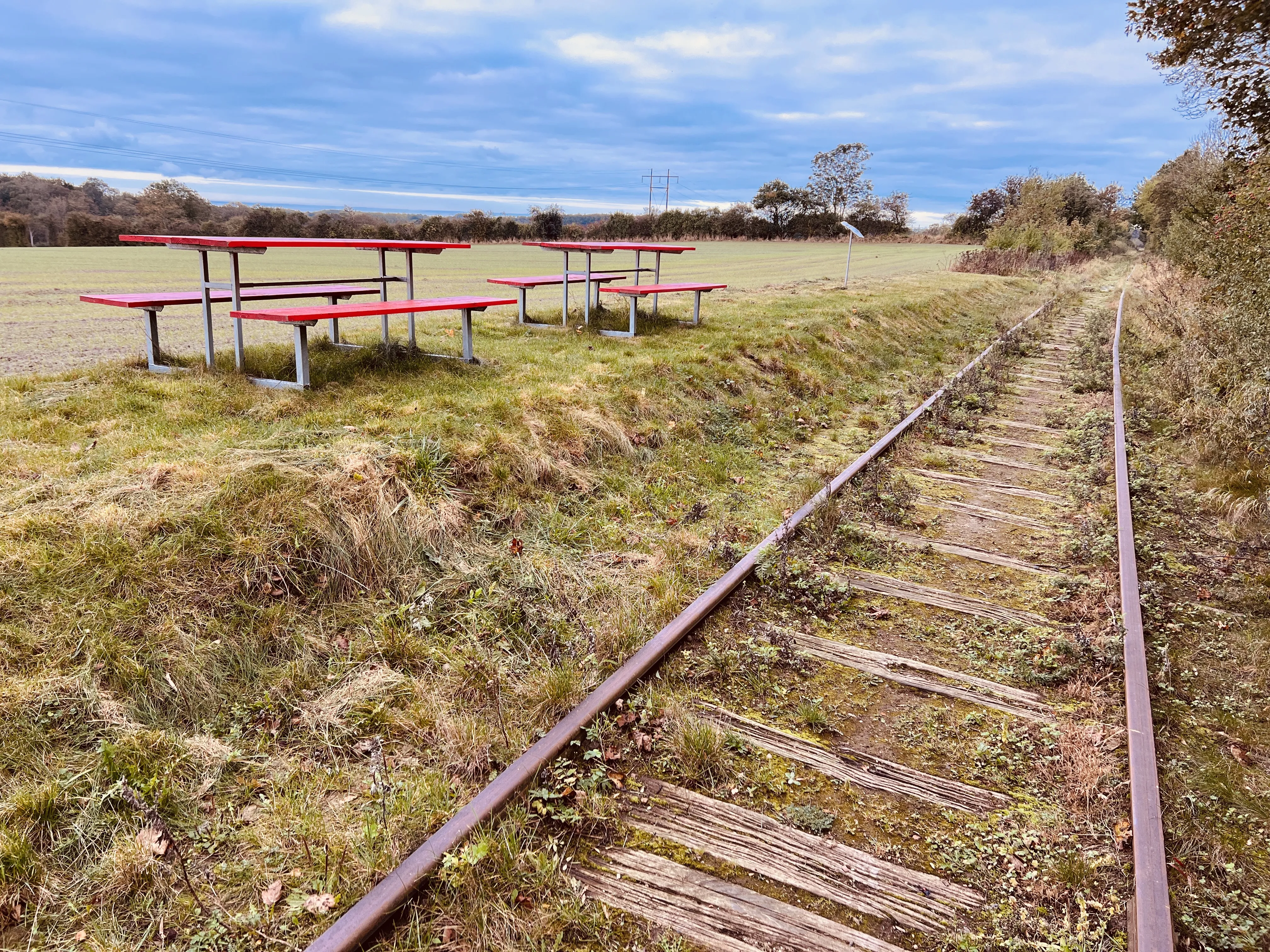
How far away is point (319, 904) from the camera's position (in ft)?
7.77

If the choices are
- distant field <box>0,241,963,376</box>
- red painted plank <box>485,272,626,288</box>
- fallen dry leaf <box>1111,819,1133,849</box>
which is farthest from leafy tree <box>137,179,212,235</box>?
fallen dry leaf <box>1111,819,1133,849</box>

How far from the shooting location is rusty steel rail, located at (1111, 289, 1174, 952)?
2.25m

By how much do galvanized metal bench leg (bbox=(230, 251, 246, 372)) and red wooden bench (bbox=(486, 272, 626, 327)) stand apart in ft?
14.2

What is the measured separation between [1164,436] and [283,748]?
9.07 metres

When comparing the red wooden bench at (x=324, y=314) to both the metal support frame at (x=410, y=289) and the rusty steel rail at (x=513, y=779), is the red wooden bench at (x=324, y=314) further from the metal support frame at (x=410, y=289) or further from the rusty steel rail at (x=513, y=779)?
the rusty steel rail at (x=513, y=779)

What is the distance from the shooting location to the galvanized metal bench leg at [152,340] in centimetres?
671

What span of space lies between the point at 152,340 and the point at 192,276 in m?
14.0

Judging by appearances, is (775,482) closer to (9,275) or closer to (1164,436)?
(1164,436)

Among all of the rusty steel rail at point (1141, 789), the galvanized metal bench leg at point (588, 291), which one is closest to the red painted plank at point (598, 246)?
the galvanized metal bench leg at point (588, 291)

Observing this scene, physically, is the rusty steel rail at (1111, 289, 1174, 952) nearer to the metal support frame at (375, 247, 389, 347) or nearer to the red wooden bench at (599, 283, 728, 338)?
the metal support frame at (375, 247, 389, 347)

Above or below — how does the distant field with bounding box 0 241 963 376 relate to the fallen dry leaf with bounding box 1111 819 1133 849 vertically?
above

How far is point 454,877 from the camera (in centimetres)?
238


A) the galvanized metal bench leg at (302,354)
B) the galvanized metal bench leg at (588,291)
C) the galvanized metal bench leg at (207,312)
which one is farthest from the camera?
the galvanized metal bench leg at (588,291)

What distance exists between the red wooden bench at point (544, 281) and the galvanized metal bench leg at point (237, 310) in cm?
434
